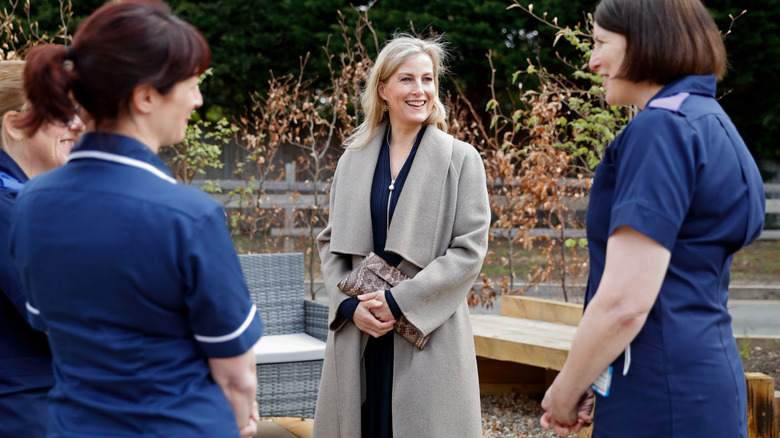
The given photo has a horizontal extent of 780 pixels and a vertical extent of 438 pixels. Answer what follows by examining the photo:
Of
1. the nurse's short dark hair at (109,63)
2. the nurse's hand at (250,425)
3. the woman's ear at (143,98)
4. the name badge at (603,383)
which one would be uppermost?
the nurse's short dark hair at (109,63)

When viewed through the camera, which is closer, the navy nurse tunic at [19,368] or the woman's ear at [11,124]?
the navy nurse tunic at [19,368]

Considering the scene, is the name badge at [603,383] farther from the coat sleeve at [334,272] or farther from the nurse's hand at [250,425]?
the coat sleeve at [334,272]

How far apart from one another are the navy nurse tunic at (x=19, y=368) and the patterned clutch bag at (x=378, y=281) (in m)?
1.12

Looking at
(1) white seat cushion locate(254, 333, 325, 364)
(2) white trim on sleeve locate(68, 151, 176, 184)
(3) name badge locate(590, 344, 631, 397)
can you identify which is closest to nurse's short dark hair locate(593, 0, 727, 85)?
(3) name badge locate(590, 344, 631, 397)

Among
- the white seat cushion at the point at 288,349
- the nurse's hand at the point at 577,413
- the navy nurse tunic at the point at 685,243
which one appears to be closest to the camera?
the navy nurse tunic at the point at 685,243

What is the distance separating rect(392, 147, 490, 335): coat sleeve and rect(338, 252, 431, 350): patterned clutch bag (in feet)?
0.14

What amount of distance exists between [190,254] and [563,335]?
312cm

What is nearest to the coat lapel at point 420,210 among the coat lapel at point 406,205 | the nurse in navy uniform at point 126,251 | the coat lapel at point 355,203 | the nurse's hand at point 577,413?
the coat lapel at point 406,205

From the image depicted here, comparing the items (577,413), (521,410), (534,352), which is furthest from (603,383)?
(521,410)

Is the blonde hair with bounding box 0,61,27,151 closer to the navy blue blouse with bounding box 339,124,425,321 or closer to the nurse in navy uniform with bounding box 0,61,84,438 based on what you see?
the nurse in navy uniform with bounding box 0,61,84,438

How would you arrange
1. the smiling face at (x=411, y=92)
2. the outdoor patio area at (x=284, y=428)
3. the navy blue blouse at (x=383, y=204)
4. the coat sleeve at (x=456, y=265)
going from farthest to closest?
the outdoor patio area at (x=284, y=428) < the smiling face at (x=411, y=92) < the navy blue blouse at (x=383, y=204) < the coat sleeve at (x=456, y=265)

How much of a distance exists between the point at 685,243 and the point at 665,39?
44cm

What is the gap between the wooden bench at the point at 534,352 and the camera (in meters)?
2.81

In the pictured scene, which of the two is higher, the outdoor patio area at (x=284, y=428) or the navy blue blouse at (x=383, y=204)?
→ the navy blue blouse at (x=383, y=204)
